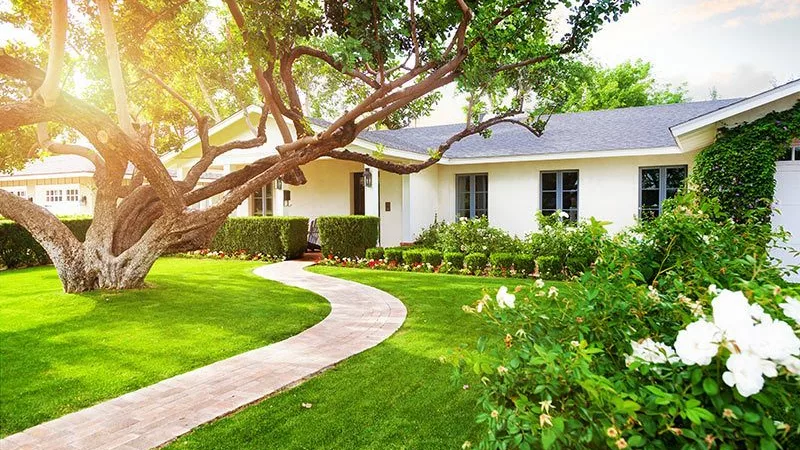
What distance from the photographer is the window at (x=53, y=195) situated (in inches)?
852

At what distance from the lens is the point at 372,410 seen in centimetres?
375

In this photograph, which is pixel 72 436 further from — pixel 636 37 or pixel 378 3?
pixel 636 37

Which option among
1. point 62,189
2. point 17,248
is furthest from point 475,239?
point 62,189

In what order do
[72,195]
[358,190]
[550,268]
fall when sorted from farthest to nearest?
[72,195] < [358,190] < [550,268]

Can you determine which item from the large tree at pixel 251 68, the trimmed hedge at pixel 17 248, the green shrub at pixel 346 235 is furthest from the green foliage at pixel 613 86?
the trimmed hedge at pixel 17 248

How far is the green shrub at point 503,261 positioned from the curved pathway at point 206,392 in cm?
435

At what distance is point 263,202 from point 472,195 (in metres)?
7.69

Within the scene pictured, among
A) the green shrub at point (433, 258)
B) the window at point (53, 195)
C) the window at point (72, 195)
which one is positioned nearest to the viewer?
the green shrub at point (433, 258)

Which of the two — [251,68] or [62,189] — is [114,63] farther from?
[62,189]

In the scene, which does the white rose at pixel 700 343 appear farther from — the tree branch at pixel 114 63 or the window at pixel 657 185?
the window at pixel 657 185

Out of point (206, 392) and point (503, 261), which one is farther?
point (503, 261)

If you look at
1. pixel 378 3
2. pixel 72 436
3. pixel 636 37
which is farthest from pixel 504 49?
pixel 72 436


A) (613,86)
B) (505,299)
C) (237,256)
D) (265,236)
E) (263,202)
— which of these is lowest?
(237,256)

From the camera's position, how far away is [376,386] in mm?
4273
